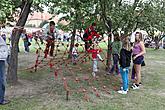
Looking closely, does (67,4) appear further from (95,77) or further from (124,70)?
(95,77)

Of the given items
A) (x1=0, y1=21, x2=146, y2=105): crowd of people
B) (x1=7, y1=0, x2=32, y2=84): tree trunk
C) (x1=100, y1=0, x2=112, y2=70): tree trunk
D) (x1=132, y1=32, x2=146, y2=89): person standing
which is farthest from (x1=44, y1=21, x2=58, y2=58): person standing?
(x1=132, y1=32, x2=146, y2=89): person standing

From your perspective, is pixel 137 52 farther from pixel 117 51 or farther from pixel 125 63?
pixel 117 51

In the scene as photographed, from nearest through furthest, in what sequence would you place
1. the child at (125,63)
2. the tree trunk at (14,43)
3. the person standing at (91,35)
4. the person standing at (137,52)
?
the child at (125,63) → the tree trunk at (14,43) → the person standing at (137,52) → the person standing at (91,35)

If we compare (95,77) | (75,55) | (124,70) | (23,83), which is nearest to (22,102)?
(23,83)

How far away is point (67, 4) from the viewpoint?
269 inches

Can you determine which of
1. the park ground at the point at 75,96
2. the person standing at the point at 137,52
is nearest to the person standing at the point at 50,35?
the park ground at the point at 75,96

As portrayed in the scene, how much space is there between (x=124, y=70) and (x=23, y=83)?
2.93 m

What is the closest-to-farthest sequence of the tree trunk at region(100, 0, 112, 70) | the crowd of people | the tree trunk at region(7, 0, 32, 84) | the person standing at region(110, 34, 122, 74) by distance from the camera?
the crowd of people → the tree trunk at region(7, 0, 32, 84) → the tree trunk at region(100, 0, 112, 70) → the person standing at region(110, 34, 122, 74)

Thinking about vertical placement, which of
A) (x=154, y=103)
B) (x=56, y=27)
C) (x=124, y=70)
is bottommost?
(x=154, y=103)

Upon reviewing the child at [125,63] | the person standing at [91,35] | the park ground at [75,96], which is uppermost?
the person standing at [91,35]

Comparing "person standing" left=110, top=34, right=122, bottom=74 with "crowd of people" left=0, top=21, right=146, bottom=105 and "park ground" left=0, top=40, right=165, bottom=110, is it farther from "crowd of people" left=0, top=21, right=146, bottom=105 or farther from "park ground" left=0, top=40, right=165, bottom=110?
"park ground" left=0, top=40, right=165, bottom=110

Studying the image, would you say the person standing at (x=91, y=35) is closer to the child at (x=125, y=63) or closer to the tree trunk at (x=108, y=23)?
Answer: the tree trunk at (x=108, y=23)

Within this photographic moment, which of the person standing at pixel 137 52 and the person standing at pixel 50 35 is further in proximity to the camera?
the person standing at pixel 50 35

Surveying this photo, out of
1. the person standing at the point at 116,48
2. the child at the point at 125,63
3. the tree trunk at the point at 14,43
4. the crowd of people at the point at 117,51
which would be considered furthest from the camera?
the person standing at the point at 116,48
